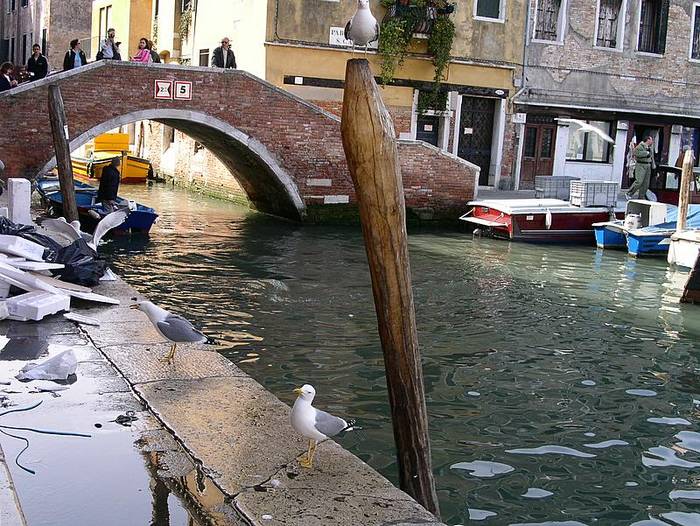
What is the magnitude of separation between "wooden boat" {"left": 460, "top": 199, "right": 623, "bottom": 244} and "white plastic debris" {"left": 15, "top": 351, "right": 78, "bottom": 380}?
9626 millimetres

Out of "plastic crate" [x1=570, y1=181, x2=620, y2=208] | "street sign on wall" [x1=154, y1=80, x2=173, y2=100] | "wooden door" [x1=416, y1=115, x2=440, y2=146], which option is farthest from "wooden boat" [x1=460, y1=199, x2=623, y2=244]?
"street sign on wall" [x1=154, y1=80, x2=173, y2=100]

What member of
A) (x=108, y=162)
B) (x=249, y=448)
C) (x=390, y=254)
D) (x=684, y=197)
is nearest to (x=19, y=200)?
(x=249, y=448)

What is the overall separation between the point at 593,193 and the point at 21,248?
9281 millimetres

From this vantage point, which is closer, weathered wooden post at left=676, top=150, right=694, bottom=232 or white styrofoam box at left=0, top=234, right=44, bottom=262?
white styrofoam box at left=0, top=234, right=44, bottom=262

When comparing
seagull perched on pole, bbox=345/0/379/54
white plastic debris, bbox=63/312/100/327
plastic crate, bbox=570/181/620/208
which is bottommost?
white plastic debris, bbox=63/312/100/327

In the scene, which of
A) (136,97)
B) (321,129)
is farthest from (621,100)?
(136,97)

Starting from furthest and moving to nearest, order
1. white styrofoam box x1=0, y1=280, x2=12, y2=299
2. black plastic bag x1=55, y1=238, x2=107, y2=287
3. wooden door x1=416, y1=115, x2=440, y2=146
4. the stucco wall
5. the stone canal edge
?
the stucco wall → wooden door x1=416, y1=115, x2=440, y2=146 → black plastic bag x1=55, y1=238, x2=107, y2=287 → white styrofoam box x1=0, y1=280, x2=12, y2=299 → the stone canal edge

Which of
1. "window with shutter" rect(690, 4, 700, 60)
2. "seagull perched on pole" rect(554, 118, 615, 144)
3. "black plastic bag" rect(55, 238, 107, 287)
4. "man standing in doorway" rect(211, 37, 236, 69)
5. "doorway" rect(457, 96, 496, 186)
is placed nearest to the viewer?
"black plastic bag" rect(55, 238, 107, 287)

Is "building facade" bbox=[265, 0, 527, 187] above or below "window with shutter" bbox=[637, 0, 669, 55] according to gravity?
below

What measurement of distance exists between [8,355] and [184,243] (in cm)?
692

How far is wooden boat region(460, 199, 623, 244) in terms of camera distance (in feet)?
43.9

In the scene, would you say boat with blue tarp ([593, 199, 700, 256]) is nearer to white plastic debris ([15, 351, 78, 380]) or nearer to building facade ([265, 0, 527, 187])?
building facade ([265, 0, 527, 187])

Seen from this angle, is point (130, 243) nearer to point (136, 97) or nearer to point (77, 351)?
point (136, 97)

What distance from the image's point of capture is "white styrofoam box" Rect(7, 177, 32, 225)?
8461mm
